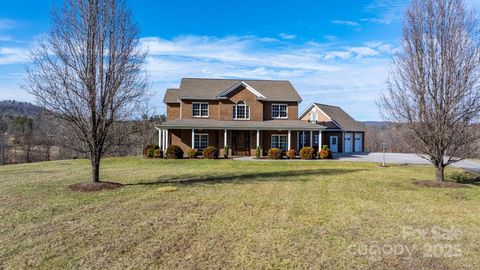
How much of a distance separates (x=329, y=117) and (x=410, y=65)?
23.6 meters

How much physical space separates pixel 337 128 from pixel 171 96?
1864 centimetres

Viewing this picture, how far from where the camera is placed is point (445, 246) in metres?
5.91

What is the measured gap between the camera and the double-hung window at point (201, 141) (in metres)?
28.9

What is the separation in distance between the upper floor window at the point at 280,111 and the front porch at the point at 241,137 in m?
1.04

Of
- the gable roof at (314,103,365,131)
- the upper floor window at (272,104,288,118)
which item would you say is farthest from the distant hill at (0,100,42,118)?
the gable roof at (314,103,365,131)

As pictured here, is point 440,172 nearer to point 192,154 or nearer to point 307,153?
point 307,153

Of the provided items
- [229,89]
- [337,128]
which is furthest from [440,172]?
[337,128]

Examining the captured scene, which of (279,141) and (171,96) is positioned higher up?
(171,96)

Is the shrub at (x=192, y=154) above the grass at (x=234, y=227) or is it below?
above

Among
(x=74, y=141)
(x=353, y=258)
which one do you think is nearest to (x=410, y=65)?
(x=353, y=258)

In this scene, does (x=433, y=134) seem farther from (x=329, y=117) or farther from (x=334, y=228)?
(x=329, y=117)

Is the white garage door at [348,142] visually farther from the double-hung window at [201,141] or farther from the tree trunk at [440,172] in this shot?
the tree trunk at [440,172]

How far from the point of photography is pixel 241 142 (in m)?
29.5

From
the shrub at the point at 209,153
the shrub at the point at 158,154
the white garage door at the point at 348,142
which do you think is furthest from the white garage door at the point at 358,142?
the shrub at the point at 158,154
